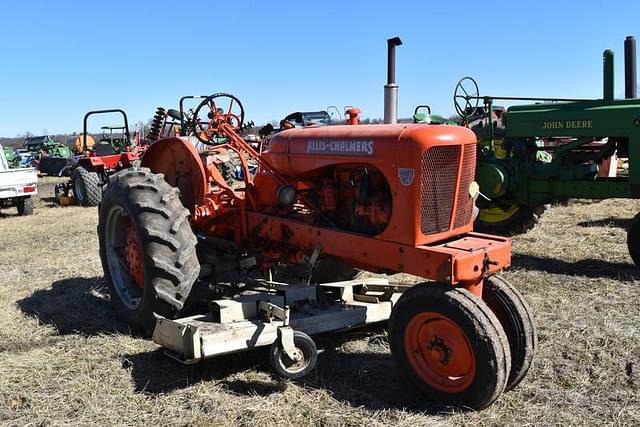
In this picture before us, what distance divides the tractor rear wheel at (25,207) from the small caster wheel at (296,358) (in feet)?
32.7

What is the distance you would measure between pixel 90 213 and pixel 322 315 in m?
8.97

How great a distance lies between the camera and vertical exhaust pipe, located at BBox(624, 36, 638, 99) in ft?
23.2

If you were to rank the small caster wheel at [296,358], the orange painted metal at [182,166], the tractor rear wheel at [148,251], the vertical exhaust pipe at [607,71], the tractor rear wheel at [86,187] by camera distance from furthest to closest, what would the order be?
1. the tractor rear wheel at [86,187]
2. the vertical exhaust pipe at [607,71]
3. the orange painted metal at [182,166]
4. the tractor rear wheel at [148,251]
5. the small caster wheel at [296,358]

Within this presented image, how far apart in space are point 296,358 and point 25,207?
10.2 m

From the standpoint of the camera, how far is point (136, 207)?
4.28 meters

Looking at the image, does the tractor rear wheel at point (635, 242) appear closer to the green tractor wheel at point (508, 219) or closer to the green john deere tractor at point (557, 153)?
the green john deere tractor at point (557, 153)

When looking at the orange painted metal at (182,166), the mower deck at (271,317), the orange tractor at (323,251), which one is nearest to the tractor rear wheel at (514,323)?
the orange tractor at (323,251)

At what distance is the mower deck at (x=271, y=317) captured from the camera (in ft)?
11.4

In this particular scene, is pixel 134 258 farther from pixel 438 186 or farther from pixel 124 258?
pixel 438 186

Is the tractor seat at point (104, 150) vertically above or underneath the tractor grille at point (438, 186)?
above

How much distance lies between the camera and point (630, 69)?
7168 mm

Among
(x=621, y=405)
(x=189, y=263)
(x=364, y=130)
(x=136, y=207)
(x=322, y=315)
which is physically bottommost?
(x=621, y=405)

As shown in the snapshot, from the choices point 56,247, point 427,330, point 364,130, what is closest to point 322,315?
point 427,330

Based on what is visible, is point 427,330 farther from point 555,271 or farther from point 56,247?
point 56,247
